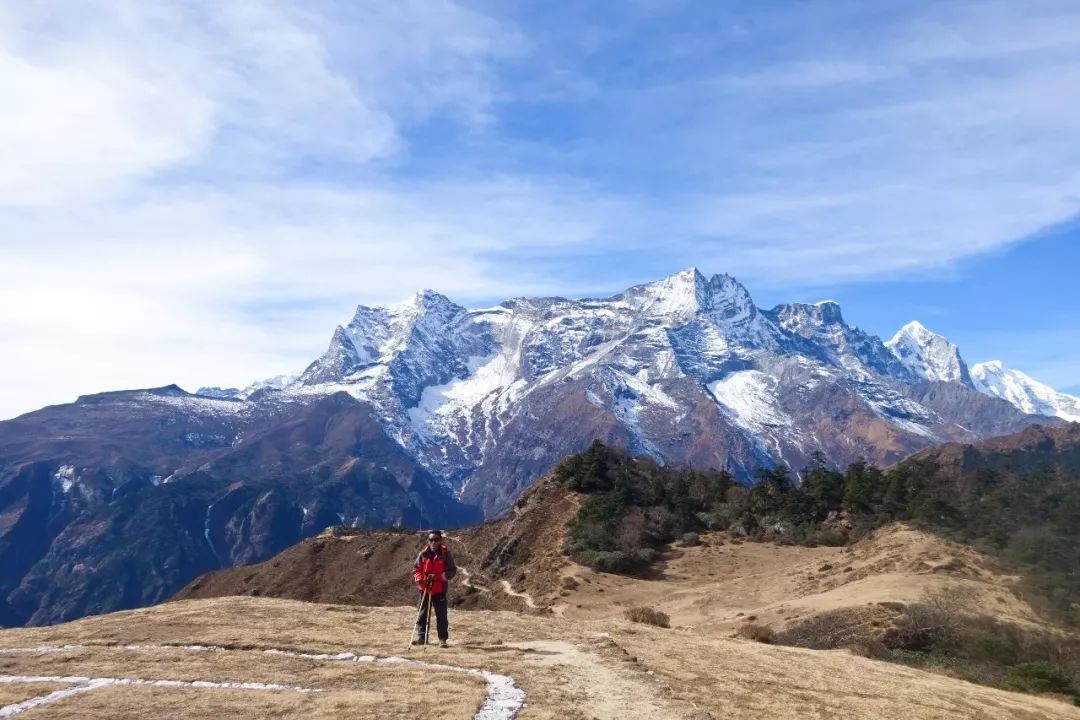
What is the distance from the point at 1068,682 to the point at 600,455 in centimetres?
5737

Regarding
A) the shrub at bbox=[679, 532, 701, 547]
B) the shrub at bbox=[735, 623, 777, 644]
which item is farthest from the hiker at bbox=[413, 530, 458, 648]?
the shrub at bbox=[679, 532, 701, 547]

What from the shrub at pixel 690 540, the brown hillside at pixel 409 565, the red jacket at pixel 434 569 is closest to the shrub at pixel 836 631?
the red jacket at pixel 434 569

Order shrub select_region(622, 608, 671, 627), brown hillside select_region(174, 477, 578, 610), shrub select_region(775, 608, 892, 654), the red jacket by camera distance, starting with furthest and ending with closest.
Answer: brown hillside select_region(174, 477, 578, 610) < shrub select_region(622, 608, 671, 627) < shrub select_region(775, 608, 892, 654) < the red jacket

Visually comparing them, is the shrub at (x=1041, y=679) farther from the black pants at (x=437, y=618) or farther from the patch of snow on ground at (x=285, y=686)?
the black pants at (x=437, y=618)

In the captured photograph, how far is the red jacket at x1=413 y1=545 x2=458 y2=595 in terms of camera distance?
20.7m

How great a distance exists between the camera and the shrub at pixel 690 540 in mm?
63562

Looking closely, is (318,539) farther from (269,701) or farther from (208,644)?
(269,701)

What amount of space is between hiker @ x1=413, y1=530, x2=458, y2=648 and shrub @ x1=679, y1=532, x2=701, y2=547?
150 feet

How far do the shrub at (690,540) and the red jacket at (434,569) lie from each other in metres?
45.5

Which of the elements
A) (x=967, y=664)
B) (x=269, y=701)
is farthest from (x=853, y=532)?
(x=269, y=701)

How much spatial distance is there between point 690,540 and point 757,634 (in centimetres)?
3350

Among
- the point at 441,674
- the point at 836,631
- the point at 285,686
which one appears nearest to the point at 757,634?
the point at 836,631

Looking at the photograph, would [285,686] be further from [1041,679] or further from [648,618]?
[1041,679]

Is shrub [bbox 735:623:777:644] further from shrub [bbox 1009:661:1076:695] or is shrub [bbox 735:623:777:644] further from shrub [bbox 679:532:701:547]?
shrub [bbox 679:532:701:547]
